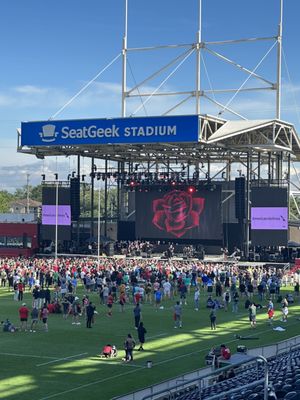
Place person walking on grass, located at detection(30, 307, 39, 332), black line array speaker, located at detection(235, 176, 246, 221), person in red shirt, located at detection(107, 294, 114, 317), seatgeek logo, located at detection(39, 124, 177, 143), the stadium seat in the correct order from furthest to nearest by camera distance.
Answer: black line array speaker, located at detection(235, 176, 246, 221), seatgeek logo, located at detection(39, 124, 177, 143), person in red shirt, located at detection(107, 294, 114, 317), person walking on grass, located at detection(30, 307, 39, 332), the stadium seat

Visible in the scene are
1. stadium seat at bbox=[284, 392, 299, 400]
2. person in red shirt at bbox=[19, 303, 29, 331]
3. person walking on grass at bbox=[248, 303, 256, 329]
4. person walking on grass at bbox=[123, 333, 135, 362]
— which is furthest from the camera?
person walking on grass at bbox=[248, 303, 256, 329]

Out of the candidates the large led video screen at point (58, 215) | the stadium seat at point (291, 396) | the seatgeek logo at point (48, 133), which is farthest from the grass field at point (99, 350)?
the large led video screen at point (58, 215)

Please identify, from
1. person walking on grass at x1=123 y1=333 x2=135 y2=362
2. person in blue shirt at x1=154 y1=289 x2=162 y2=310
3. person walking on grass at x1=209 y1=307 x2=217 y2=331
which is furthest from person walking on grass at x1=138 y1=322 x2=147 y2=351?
person in blue shirt at x1=154 y1=289 x2=162 y2=310

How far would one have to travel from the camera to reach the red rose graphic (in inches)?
2721

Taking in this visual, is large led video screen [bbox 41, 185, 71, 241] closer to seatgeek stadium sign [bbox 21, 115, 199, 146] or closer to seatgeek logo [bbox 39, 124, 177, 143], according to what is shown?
seatgeek stadium sign [bbox 21, 115, 199, 146]

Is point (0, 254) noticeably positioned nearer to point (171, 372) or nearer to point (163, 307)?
point (163, 307)

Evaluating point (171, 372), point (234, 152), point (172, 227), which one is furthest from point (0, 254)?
point (171, 372)

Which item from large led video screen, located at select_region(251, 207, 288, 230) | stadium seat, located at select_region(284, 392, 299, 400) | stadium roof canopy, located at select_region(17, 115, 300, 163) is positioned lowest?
stadium seat, located at select_region(284, 392, 299, 400)

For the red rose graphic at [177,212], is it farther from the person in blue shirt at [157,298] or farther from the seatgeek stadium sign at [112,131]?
the person in blue shirt at [157,298]

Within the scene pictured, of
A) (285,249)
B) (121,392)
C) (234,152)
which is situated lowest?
(121,392)

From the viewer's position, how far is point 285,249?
6316 centimetres

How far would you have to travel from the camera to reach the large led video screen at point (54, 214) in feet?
235

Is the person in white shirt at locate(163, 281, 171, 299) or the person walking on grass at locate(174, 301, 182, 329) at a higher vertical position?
the person in white shirt at locate(163, 281, 171, 299)

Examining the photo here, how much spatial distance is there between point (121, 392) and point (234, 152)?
50663mm
